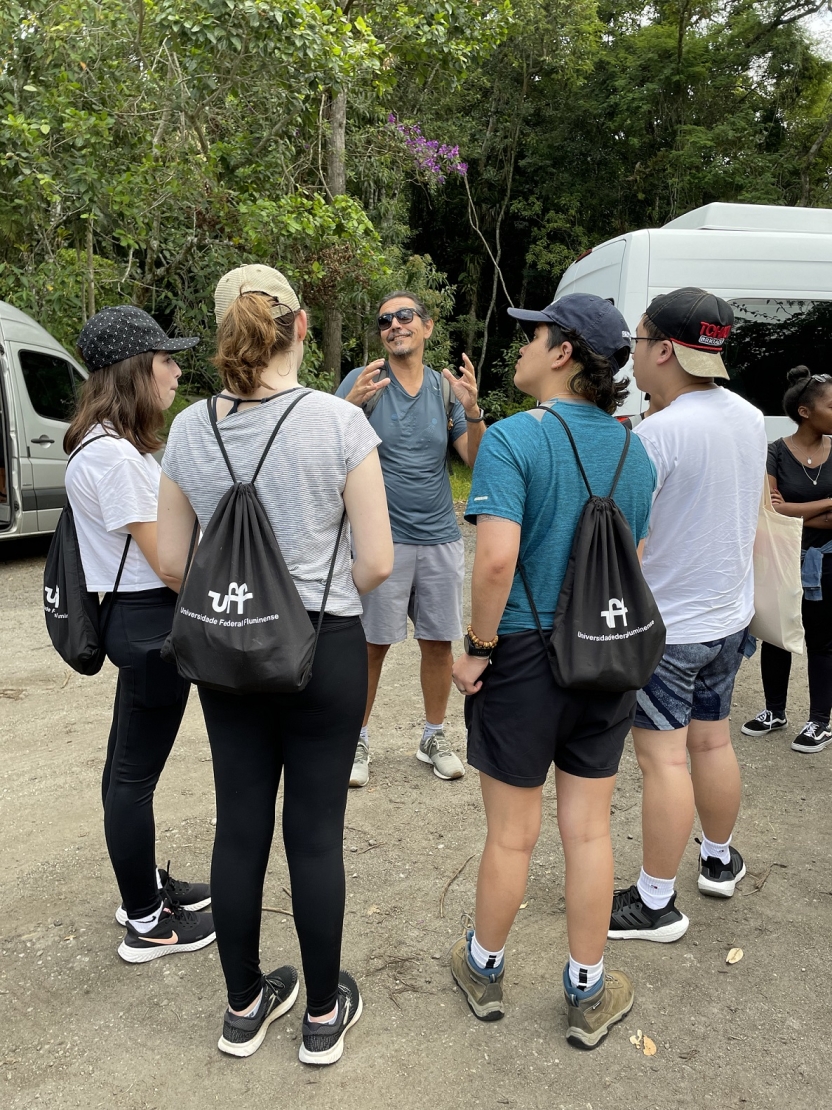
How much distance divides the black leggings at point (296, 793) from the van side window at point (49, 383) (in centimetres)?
637

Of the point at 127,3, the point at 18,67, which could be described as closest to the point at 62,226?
the point at 18,67

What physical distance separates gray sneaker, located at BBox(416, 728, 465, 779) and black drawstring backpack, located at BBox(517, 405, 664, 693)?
181cm

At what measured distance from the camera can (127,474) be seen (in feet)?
7.73

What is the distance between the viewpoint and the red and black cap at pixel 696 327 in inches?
100

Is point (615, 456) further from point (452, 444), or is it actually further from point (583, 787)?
point (452, 444)

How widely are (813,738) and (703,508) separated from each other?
6.75 feet

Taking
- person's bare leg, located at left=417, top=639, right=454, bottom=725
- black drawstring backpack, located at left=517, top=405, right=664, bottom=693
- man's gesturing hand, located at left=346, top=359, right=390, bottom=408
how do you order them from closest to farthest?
black drawstring backpack, located at left=517, top=405, right=664, bottom=693 → man's gesturing hand, located at left=346, top=359, right=390, bottom=408 → person's bare leg, located at left=417, top=639, right=454, bottom=725

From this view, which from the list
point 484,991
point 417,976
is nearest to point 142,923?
point 417,976

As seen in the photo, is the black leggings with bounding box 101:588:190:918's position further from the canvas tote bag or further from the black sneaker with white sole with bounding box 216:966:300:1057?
the canvas tote bag

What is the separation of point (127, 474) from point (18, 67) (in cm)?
829

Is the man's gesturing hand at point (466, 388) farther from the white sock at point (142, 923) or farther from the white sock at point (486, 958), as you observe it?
the white sock at point (142, 923)

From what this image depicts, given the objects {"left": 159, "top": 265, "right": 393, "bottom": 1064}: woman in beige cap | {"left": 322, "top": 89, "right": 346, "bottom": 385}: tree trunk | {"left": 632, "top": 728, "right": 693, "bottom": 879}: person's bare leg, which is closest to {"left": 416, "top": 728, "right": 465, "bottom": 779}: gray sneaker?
{"left": 632, "top": 728, "right": 693, "bottom": 879}: person's bare leg

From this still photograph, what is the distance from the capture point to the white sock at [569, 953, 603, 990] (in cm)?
233

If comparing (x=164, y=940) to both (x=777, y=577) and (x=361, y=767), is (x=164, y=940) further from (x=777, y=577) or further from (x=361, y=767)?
(x=777, y=577)
